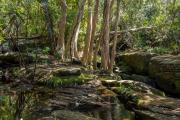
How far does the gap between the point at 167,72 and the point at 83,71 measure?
157 inches

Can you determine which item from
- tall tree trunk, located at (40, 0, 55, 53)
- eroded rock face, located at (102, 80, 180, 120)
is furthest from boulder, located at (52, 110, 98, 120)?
tall tree trunk, located at (40, 0, 55, 53)

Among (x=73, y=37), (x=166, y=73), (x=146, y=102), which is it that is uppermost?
(x=73, y=37)

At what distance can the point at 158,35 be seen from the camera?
92.5 feet

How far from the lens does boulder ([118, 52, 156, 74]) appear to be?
71.3 feet

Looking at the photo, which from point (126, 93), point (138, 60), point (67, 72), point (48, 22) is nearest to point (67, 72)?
point (67, 72)

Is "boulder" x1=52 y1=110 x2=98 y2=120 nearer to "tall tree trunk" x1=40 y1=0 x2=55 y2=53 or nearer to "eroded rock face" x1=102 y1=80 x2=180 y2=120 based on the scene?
"eroded rock face" x1=102 y1=80 x2=180 y2=120

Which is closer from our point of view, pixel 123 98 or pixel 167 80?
pixel 123 98

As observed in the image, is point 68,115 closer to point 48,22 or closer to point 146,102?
point 146,102

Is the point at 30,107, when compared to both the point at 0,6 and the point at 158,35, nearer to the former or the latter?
the point at 0,6

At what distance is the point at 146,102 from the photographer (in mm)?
12664

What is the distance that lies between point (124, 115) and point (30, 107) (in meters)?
3.13

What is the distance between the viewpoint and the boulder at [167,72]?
659 inches

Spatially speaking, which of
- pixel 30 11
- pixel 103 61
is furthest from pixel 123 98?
pixel 30 11

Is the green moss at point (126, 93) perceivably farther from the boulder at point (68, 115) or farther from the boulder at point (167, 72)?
the boulder at point (167, 72)
